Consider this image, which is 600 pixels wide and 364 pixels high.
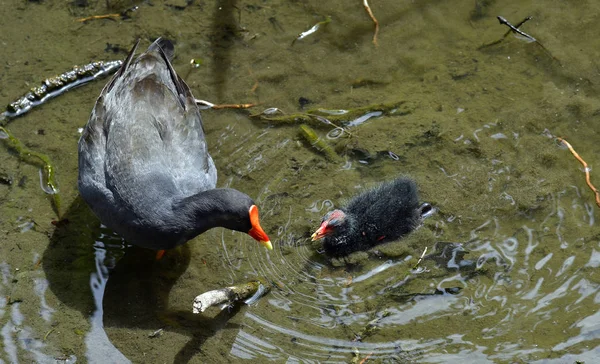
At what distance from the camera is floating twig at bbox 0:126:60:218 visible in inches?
232

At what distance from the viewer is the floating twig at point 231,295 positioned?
189 inches

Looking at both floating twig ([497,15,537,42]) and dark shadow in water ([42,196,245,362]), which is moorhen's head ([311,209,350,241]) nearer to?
dark shadow in water ([42,196,245,362])

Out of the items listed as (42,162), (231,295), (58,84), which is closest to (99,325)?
(231,295)

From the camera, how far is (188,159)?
5441mm

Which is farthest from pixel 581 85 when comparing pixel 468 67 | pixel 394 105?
pixel 394 105

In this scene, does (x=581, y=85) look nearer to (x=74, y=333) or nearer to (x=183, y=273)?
(x=183, y=273)

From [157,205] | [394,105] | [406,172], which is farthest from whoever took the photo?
[394,105]

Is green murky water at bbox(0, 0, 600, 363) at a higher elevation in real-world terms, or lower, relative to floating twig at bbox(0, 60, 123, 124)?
lower

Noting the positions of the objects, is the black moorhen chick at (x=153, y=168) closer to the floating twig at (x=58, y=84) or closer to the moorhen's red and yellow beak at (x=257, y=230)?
the moorhen's red and yellow beak at (x=257, y=230)

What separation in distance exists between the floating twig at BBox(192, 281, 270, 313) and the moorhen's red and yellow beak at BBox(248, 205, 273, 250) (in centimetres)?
33

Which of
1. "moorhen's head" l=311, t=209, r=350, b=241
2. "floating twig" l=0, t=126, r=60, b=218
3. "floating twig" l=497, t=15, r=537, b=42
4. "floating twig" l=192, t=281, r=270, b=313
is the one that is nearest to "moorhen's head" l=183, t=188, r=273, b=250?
"floating twig" l=192, t=281, r=270, b=313

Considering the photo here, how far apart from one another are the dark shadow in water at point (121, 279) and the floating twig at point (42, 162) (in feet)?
0.52

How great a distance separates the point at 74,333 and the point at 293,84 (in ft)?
9.39

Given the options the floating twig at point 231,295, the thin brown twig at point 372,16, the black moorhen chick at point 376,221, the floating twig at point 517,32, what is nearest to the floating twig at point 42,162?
the floating twig at point 231,295
